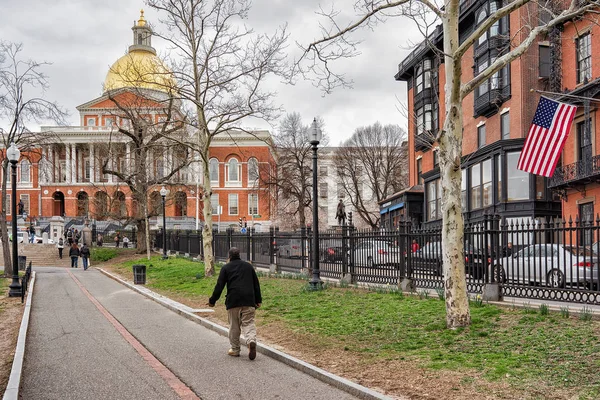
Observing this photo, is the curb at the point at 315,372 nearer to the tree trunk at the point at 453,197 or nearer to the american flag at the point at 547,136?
the tree trunk at the point at 453,197

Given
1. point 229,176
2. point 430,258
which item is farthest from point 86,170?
point 430,258

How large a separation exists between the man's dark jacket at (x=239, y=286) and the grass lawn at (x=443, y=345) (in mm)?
1227

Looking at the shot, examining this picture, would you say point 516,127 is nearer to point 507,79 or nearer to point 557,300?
point 507,79

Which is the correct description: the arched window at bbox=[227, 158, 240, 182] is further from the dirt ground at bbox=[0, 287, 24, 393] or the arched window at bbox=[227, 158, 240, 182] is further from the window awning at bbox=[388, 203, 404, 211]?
the dirt ground at bbox=[0, 287, 24, 393]

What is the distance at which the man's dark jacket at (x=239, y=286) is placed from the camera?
1005cm

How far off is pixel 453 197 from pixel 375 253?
7.95 metres

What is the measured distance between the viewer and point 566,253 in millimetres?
12250

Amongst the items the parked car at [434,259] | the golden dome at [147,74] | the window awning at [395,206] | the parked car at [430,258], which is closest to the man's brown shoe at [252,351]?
the parked car at [434,259]

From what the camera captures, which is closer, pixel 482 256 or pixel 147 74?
pixel 482 256

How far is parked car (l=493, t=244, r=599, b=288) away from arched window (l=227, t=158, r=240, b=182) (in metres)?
84.7

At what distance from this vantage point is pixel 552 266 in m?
12.6

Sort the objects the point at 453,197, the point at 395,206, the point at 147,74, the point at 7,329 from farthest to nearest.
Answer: the point at 395,206 → the point at 147,74 → the point at 7,329 → the point at 453,197

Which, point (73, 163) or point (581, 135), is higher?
point (73, 163)

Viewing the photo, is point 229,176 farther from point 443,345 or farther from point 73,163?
point 443,345
